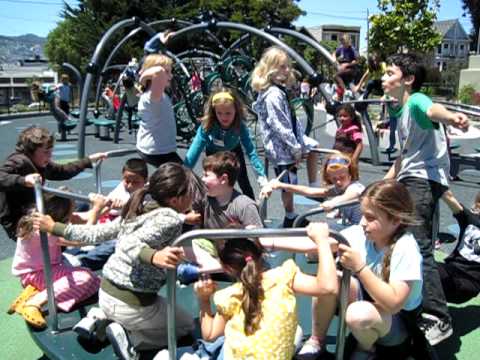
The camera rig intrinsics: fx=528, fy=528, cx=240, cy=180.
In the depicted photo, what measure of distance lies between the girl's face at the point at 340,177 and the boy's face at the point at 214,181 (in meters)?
0.85

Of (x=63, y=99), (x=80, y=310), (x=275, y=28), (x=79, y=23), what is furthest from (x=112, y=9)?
(x=80, y=310)

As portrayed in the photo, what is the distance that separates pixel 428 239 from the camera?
3158 millimetres

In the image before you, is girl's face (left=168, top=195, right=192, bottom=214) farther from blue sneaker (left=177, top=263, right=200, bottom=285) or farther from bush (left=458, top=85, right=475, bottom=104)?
bush (left=458, top=85, right=475, bottom=104)

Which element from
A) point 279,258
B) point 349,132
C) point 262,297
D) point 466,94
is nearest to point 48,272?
point 262,297

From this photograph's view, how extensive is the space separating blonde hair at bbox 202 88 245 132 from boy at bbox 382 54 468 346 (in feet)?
4.26

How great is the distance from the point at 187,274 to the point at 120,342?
2.78 ft

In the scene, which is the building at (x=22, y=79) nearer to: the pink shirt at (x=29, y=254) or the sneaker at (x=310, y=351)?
the pink shirt at (x=29, y=254)

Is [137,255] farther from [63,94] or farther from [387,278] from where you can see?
[63,94]

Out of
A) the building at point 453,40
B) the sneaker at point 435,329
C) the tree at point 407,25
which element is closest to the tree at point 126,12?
the tree at point 407,25

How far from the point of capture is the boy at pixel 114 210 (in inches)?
150

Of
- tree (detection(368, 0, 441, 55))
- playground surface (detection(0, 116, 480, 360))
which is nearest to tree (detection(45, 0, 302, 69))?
tree (detection(368, 0, 441, 55))

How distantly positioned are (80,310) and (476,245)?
2.60 m

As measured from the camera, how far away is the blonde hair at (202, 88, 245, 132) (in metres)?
4.13

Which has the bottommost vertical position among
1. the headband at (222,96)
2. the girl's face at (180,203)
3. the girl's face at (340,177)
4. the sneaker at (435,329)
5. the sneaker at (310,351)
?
the sneaker at (435,329)
